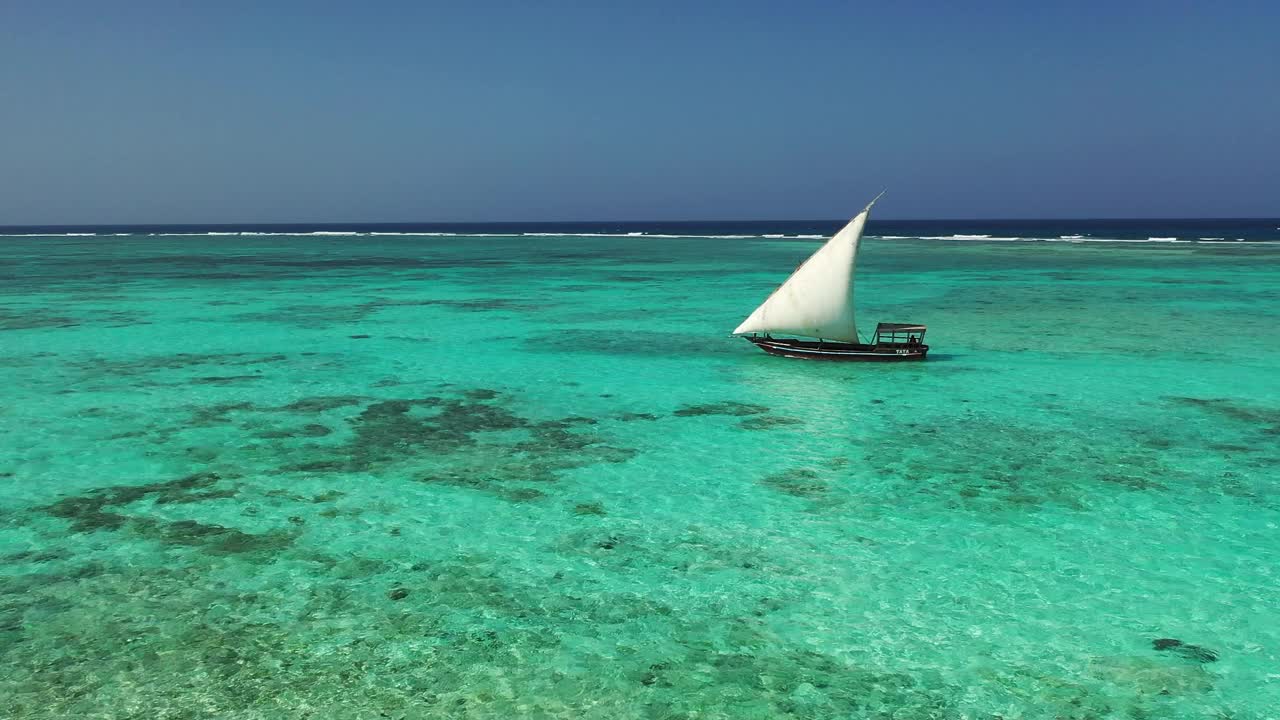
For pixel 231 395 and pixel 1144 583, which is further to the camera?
pixel 231 395

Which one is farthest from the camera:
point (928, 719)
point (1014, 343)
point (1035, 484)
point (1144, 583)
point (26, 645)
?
point (1014, 343)

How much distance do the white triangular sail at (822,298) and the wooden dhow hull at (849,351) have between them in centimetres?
31

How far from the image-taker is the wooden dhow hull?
23422mm

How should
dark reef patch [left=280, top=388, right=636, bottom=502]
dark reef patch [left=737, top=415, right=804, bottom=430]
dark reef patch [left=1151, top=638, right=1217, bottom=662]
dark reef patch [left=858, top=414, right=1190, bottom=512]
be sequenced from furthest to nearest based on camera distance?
dark reef patch [left=737, top=415, right=804, bottom=430], dark reef patch [left=280, top=388, right=636, bottom=502], dark reef patch [left=858, top=414, right=1190, bottom=512], dark reef patch [left=1151, top=638, right=1217, bottom=662]

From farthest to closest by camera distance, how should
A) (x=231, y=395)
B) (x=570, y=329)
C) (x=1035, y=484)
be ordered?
(x=570, y=329), (x=231, y=395), (x=1035, y=484)

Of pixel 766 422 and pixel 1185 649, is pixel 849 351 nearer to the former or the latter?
pixel 766 422

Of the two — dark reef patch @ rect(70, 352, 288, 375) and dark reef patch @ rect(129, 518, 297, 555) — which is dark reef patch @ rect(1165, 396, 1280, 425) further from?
dark reef patch @ rect(70, 352, 288, 375)

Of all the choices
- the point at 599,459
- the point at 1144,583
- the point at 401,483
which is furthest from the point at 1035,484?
the point at 401,483

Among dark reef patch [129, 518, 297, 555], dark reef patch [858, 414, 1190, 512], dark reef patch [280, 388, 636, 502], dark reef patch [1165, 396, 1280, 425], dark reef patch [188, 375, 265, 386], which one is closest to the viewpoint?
dark reef patch [129, 518, 297, 555]

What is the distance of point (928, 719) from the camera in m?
7.47

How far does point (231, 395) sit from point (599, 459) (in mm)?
9273

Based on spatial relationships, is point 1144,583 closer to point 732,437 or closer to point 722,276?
point 732,437

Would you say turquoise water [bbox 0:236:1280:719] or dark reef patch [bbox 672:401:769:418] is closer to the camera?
turquoise water [bbox 0:236:1280:719]

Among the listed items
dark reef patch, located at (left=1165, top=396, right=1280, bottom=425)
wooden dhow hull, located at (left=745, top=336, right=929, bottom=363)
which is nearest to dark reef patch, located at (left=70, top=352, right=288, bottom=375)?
wooden dhow hull, located at (left=745, top=336, right=929, bottom=363)
